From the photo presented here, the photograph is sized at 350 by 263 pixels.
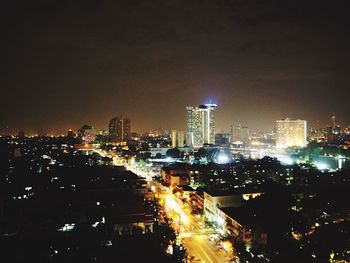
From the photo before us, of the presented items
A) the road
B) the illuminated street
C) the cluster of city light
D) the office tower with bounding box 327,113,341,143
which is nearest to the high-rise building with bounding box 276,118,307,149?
the office tower with bounding box 327,113,341,143

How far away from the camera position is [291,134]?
37.2m

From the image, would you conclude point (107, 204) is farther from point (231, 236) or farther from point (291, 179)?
point (291, 179)

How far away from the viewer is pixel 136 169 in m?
20.5

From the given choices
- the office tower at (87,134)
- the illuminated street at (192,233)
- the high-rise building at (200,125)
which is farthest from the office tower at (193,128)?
the illuminated street at (192,233)

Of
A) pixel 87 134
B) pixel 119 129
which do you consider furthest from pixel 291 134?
pixel 87 134

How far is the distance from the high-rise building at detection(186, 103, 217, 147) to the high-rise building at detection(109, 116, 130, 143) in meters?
8.70

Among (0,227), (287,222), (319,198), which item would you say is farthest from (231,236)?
(0,227)

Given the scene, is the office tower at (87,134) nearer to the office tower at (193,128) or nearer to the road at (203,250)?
the office tower at (193,128)

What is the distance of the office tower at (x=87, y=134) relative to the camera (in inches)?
1677

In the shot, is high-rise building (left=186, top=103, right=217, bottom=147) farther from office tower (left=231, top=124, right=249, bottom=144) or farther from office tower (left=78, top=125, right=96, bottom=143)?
office tower (left=78, top=125, right=96, bottom=143)

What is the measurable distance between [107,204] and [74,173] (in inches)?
263

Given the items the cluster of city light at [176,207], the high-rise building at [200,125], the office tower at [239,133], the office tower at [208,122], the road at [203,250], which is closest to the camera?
the road at [203,250]

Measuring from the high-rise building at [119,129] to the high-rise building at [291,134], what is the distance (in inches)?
759

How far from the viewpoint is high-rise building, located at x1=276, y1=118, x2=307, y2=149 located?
120 ft
